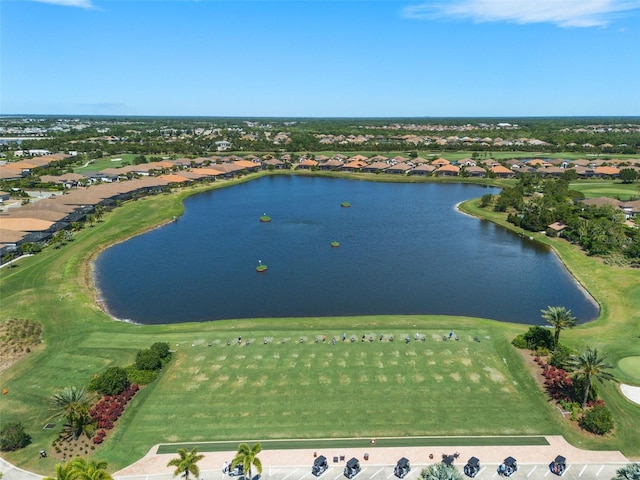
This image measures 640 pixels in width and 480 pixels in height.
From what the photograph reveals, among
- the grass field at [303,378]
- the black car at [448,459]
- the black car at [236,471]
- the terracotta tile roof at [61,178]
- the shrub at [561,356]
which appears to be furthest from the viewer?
the terracotta tile roof at [61,178]

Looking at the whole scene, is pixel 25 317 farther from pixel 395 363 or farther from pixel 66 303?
pixel 395 363

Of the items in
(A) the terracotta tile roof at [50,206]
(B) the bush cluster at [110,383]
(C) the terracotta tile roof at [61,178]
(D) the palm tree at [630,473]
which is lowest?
(B) the bush cluster at [110,383]

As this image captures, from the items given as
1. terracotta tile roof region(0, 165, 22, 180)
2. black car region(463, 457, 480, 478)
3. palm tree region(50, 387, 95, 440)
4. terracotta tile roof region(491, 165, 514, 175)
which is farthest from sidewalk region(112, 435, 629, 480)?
terracotta tile roof region(0, 165, 22, 180)

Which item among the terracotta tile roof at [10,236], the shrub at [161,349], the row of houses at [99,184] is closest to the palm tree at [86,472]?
the shrub at [161,349]

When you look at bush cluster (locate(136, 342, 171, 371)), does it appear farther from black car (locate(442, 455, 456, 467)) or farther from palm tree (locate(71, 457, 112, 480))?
black car (locate(442, 455, 456, 467))

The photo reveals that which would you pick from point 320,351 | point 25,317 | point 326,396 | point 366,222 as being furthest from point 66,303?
point 366,222

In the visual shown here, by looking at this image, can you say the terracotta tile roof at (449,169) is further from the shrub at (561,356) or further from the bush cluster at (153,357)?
the bush cluster at (153,357)

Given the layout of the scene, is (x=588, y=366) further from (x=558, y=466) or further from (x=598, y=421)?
(x=558, y=466)
